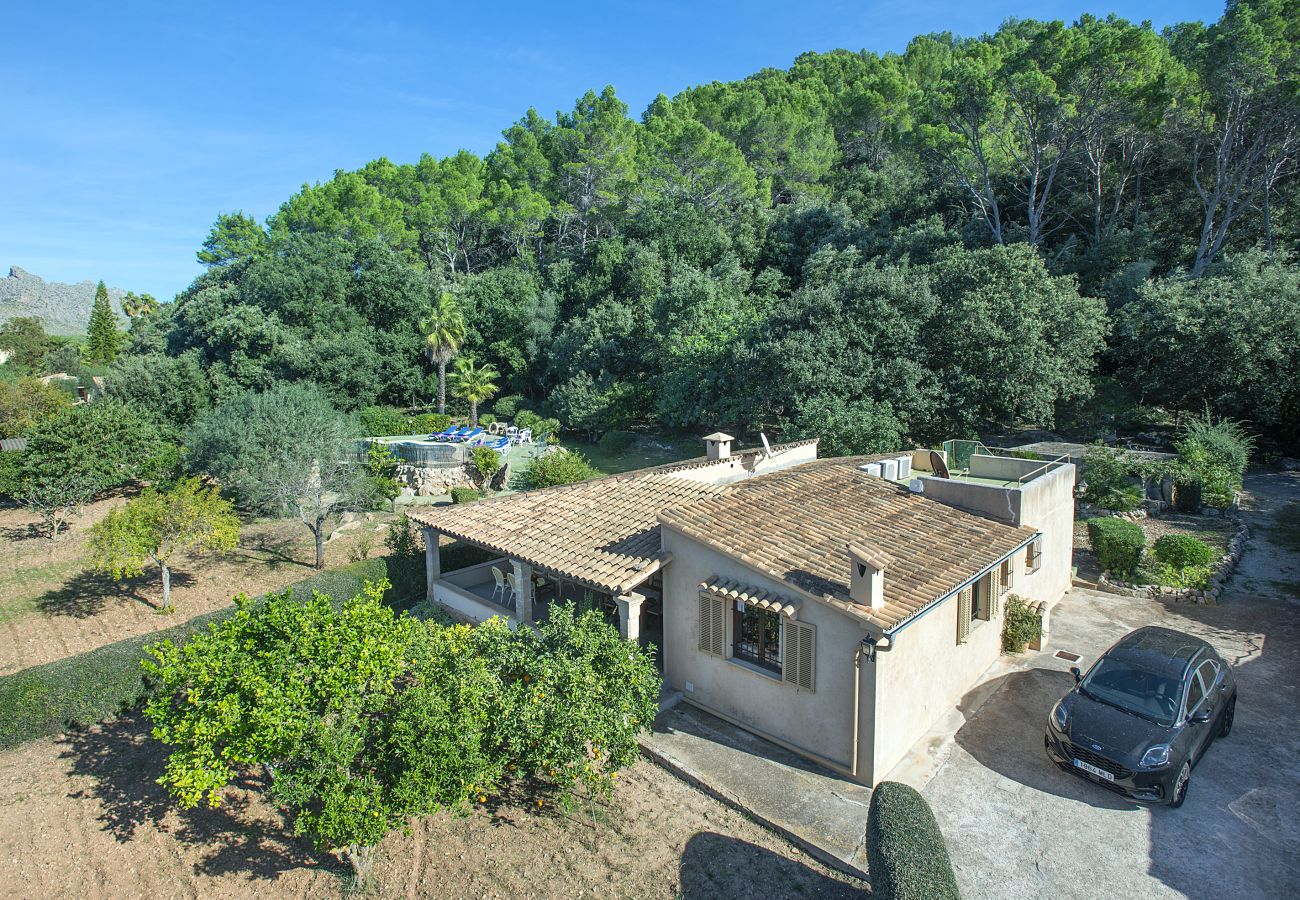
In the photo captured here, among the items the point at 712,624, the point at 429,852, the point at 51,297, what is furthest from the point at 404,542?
the point at 51,297

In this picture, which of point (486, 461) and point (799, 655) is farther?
point (486, 461)

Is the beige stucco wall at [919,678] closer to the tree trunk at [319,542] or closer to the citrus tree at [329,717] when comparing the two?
the citrus tree at [329,717]

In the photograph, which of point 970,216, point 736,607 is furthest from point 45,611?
point 970,216

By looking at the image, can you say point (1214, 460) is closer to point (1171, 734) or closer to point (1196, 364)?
point (1196, 364)


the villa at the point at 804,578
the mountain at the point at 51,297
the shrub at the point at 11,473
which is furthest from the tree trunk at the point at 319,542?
the mountain at the point at 51,297

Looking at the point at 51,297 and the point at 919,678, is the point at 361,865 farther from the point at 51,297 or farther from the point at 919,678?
the point at 51,297
